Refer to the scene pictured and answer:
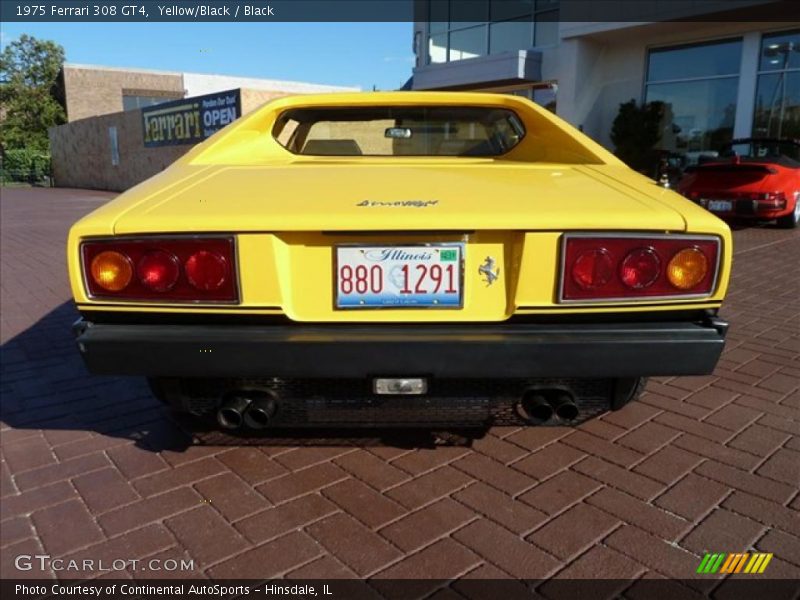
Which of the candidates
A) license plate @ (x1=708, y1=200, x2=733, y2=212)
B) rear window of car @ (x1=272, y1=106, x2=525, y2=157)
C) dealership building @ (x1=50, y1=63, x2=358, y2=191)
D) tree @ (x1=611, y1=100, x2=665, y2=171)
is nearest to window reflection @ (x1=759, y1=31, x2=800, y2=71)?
tree @ (x1=611, y1=100, x2=665, y2=171)

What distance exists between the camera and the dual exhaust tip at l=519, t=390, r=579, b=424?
2.10 m

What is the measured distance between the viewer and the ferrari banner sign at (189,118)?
16594 mm

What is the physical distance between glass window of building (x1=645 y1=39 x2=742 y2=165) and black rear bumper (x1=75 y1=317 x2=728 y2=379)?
13181 mm

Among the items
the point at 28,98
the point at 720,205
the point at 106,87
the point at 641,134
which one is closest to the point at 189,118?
the point at 641,134

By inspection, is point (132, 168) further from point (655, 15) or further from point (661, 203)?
point (661, 203)

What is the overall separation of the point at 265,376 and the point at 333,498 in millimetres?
624

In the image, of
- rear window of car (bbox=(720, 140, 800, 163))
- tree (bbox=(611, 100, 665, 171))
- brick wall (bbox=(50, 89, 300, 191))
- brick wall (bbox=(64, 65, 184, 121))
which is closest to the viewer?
rear window of car (bbox=(720, 140, 800, 163))

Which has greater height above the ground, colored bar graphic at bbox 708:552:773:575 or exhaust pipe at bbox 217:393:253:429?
exhaust pipe at bbox 217:393:253:429

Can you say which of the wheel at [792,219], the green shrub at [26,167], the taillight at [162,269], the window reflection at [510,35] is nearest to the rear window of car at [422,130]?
the taillight at [162,269]

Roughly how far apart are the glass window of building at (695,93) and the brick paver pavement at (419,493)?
40.8 ft

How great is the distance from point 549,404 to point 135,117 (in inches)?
908

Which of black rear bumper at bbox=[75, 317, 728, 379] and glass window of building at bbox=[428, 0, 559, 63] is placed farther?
glass window of building at bbox=[428, 0, 559, 63]

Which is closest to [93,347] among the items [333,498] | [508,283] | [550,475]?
[333,498]

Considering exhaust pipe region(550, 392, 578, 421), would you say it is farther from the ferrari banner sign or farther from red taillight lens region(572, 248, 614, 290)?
the ferrari banner sign
